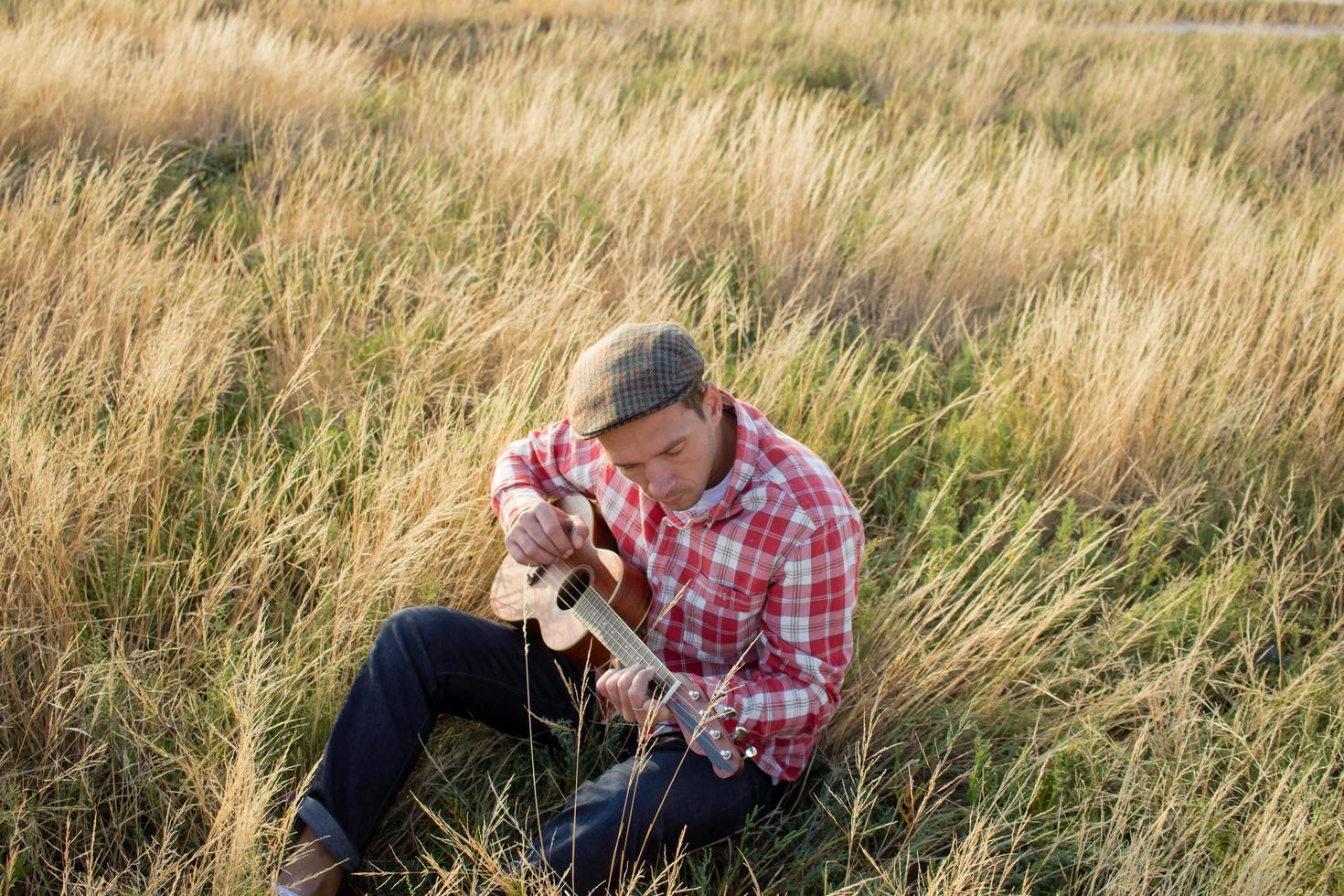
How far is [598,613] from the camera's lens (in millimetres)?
2283

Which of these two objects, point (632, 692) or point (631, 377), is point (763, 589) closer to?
point (632, 692)

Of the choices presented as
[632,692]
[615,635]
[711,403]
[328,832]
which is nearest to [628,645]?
[615,635]

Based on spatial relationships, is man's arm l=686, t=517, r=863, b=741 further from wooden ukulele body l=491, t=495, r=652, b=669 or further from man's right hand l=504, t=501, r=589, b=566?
man's right hand l=504, t=501, r=589, b=566

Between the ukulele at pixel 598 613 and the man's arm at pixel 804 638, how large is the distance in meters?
0.07

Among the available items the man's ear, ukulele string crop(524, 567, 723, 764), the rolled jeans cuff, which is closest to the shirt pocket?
ukulele string crop(524, 567, 723, 764)

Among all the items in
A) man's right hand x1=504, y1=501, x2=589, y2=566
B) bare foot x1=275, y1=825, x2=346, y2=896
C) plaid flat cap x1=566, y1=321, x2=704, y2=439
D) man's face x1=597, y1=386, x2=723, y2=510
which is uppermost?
plaid flat cap x1=566, y1=321, x2=704, y2=439

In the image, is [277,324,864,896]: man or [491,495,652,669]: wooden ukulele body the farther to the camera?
[491,495,652,669]: wooden ukulele body

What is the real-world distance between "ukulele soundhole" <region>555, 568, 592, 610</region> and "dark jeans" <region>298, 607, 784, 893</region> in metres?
0.16

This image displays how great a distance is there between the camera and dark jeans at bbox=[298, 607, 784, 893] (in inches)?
79.7

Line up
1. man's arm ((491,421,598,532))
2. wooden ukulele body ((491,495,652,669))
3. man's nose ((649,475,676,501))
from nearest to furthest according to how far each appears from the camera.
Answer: man's nose ((649,475,676,501)) → wooden ukulele body ((491,495,652,669)) → man's arm ((491,421,598,532))

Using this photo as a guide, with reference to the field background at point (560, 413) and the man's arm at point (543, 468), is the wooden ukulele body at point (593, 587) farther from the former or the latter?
the field background at point (560, 413)

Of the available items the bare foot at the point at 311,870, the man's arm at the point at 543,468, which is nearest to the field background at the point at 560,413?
the bare foot at the point at 311,870

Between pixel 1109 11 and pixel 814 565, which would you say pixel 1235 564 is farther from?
pixel 1109 11

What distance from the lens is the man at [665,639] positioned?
202cm
